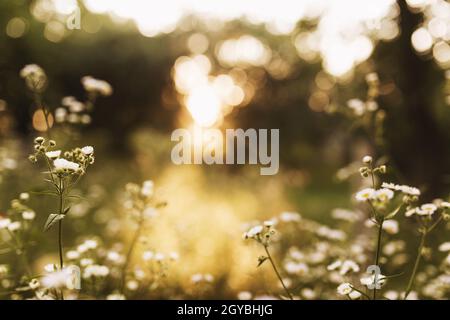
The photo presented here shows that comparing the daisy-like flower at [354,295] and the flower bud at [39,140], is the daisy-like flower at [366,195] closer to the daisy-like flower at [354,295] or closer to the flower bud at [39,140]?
the daisy-like flower at [354,295]

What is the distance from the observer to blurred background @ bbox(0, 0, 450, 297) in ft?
18.2

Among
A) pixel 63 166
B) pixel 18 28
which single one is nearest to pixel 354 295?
pixel 63 166

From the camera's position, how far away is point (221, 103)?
2039 centimetres

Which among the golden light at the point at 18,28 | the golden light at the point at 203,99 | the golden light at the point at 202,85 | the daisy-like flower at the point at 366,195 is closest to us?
the daisy-like flower at the point at 366,195

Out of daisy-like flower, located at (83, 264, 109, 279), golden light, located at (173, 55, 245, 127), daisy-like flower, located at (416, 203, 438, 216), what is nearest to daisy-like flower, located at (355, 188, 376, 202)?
daisy-like flower, located at (416, 203, 438, 216)

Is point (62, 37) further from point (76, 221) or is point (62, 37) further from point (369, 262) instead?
point (369, 262)

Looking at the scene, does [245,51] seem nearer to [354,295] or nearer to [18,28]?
[18,28]

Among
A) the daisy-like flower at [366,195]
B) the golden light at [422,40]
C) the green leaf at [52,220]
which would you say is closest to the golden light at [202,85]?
the golden light at [422,40]

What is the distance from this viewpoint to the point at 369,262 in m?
4.49

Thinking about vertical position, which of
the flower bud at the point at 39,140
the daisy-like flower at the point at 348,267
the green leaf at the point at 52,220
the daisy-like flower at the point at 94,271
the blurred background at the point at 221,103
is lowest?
the daisy-like flower at the point at 94,271

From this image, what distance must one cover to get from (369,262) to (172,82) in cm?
1727

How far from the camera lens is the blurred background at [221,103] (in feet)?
18.2

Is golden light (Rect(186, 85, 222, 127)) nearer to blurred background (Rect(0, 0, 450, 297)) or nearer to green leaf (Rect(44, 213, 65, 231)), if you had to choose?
blurred background (Rect(0, 0, 450, 297))

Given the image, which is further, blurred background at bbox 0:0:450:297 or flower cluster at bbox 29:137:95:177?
blurred background at bbox 0:0:450:297
